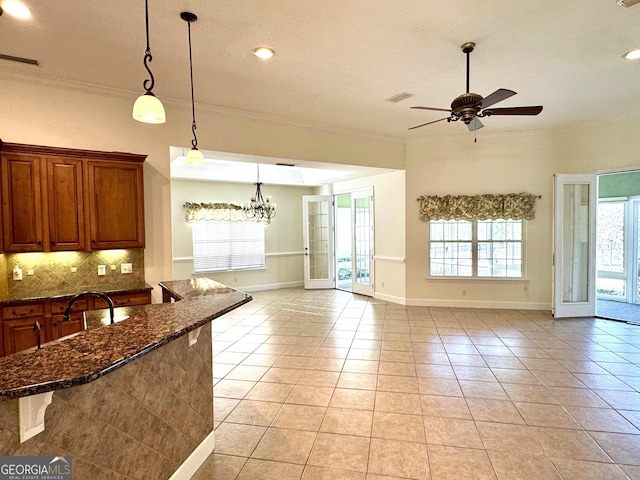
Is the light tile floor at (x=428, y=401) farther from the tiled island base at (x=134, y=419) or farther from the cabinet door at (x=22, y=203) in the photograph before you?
the cabinet door at (x=22, y=203)

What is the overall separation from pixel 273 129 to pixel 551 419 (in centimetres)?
462

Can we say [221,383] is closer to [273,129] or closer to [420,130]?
[273,129]

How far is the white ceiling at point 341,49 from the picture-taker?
8.45ft

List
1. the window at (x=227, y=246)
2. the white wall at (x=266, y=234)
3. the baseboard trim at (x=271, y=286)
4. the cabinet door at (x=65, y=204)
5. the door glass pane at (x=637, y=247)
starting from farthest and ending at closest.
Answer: the baseboard trim at (x=271, y=286) < the window at (x=227, y=246) < the white wall at (x=266, y=234) < the door glass pane at (x=637, y=247) < the cabinet door at (x=65, y=204)

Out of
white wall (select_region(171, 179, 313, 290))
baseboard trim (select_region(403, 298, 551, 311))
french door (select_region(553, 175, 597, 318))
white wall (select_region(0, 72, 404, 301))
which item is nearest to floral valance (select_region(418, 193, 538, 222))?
french door (select_region(553, 175, 597, 318))

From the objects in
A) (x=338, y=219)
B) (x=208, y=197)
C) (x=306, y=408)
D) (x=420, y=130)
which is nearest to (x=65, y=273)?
(x=306, y=408)

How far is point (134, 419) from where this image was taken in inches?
65.8

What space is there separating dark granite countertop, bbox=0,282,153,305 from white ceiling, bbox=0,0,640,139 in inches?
88.2

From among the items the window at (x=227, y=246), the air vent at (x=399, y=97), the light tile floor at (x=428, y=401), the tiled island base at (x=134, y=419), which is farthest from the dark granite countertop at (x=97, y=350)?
the window at (x=227, y=246)

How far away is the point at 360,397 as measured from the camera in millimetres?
3113

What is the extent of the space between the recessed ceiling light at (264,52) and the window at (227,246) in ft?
16.6

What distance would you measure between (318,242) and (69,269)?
5.71 m

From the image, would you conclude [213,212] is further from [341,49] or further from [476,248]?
[476,248]

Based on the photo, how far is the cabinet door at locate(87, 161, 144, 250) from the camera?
3.61 m
